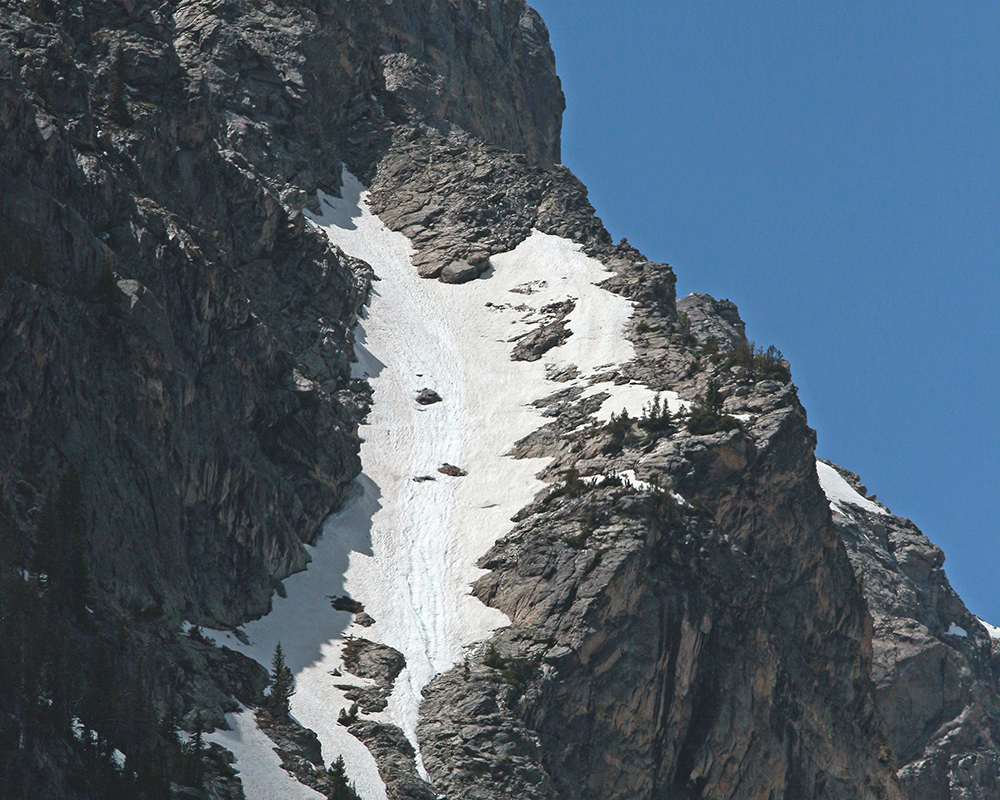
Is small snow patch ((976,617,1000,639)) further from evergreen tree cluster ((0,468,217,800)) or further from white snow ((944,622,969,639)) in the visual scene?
evergreen tree cluster ((0,468,217,800))

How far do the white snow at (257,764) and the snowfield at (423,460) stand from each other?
0.11m

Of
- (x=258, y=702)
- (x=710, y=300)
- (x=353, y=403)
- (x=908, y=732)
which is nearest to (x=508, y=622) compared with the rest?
(x=258, y=702)

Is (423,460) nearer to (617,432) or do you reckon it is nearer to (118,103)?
A: (617,432)

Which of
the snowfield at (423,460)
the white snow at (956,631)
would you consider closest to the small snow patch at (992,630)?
the white snow at (956,631)

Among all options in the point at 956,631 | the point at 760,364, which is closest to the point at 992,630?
the point at 956,631

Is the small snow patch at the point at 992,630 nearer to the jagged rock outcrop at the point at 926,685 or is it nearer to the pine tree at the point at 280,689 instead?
the jagged rock outcrop at the point at 926,685

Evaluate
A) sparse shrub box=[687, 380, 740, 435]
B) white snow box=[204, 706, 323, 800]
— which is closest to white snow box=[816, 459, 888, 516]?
sparse shrub box=[687, 380, 740, 435]

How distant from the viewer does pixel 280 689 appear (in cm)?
5425

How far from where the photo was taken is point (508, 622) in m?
66.6

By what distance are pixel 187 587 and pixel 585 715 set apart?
1964cm

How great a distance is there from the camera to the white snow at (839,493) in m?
140

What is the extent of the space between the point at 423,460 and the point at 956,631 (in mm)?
74897

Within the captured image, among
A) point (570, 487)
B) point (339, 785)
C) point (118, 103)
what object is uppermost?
point (118, 103)

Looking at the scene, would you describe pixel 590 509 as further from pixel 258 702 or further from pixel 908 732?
pixel 908 732
